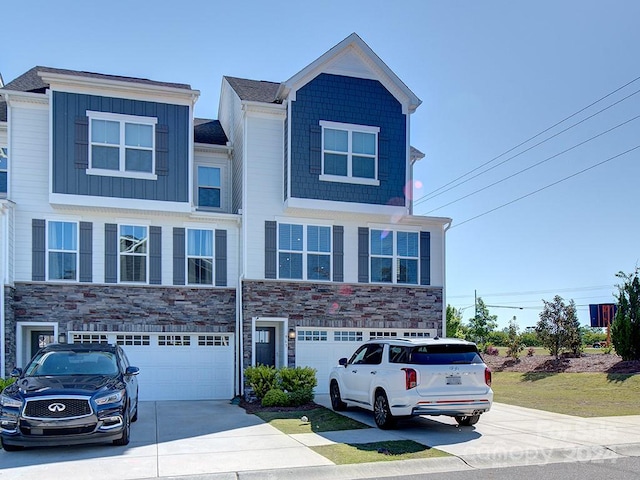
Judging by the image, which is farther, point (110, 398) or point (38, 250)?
point (38, 250)

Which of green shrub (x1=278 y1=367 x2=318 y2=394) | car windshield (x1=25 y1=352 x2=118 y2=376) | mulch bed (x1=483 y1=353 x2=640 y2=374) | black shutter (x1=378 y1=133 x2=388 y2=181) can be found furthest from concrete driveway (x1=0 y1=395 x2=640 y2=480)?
mulch bed (x1=483 y1=353 x2=640 y2=374)

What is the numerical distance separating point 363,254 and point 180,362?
663 cm

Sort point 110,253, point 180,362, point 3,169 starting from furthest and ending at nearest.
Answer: point 3,169
point 180,362
point 110,253

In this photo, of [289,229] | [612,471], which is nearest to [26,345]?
[289,229]

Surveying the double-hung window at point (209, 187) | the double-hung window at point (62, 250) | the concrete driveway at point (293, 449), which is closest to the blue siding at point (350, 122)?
the double-hung window at point (209, 187)

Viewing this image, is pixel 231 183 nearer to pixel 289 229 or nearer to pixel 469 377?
pixel 289 229

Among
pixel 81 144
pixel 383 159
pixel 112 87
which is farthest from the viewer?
pixel 383 159

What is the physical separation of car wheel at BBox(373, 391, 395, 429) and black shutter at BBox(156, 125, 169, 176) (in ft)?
32.0

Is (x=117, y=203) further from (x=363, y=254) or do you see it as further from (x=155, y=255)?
(x=363, y=254)

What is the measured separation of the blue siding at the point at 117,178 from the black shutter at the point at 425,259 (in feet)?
25.9

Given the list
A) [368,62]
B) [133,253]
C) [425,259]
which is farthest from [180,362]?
[368,62]

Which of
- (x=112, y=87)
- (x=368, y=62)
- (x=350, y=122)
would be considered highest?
(x=368, y=62)

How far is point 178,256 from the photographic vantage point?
1841 cm

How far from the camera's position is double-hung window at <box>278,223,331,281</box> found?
18.9 meters
